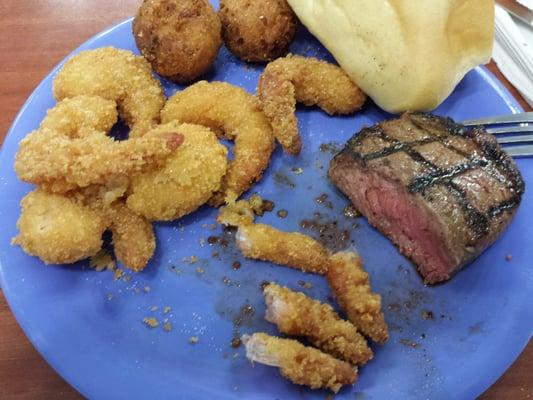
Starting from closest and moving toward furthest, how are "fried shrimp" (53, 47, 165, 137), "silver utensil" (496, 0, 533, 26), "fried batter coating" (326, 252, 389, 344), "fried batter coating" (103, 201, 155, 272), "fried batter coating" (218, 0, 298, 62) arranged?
"fried batter coating" (326, 252, 389, 344), "fried batter coating" (103, 201, 155, 272), "fried shrimp" (53, 47, 165, 137), "fried batter coating" (218, 0, 298, 62), "silver utensil" (496, 0, 533, 26)

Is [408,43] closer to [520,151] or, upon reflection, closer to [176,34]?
[520,151]

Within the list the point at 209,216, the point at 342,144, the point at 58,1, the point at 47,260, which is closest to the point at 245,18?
the point at 342,144

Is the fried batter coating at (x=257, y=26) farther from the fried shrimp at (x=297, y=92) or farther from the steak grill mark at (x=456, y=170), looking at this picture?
the steak grill mark at (x=456, y=170)

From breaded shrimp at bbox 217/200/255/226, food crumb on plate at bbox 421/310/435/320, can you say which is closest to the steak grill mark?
food crumb on plate at bbox 421/310/435/320

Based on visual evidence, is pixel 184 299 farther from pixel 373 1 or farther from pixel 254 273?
pixel 373 1

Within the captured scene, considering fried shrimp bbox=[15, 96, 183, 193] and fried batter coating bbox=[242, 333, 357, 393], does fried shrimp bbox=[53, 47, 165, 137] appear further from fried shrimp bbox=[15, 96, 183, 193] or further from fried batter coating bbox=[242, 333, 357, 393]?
fried batter coating bbox=[242, 333, 357, 393]

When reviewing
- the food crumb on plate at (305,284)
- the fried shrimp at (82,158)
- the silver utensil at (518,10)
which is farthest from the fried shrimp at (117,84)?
the silver utensil at (518,10)

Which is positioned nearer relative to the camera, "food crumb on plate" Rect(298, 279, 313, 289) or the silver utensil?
"food crumb on plate" Rect(298, 279, 313, 289)
